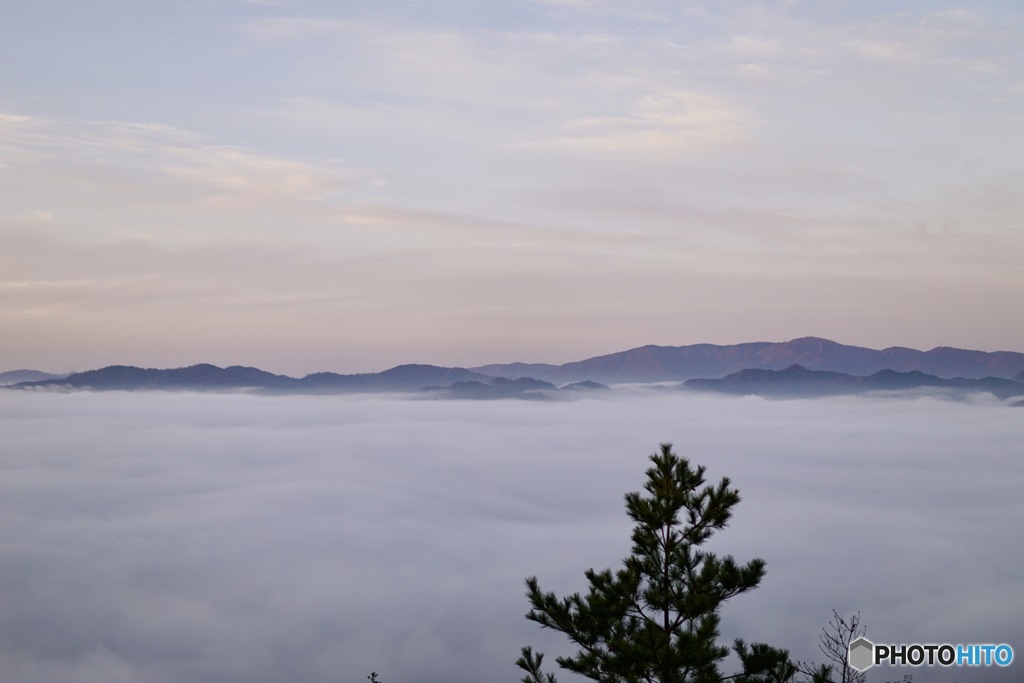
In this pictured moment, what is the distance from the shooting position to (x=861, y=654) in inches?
841

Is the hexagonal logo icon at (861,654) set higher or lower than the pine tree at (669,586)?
lower

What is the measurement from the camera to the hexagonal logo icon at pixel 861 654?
68.5ft

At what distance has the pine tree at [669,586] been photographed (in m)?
15.7

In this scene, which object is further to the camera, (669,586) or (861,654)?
(861,654)

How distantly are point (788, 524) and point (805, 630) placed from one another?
72.3 meters

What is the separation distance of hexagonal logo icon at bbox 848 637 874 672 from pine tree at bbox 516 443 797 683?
4989 mm

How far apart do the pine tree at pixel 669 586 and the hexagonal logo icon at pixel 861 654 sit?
16.4 ft

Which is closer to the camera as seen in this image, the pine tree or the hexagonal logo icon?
the pine tree

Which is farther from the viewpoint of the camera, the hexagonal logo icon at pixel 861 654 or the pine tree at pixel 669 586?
the hexagonal logo icon at pixel 861 654

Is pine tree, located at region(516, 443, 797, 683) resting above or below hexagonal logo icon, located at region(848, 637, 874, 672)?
above

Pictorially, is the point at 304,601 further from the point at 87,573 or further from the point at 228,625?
the point at 87,573

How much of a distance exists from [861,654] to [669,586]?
323 inches

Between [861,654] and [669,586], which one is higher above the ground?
[669,586]

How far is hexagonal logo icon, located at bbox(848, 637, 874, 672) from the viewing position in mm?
20891
